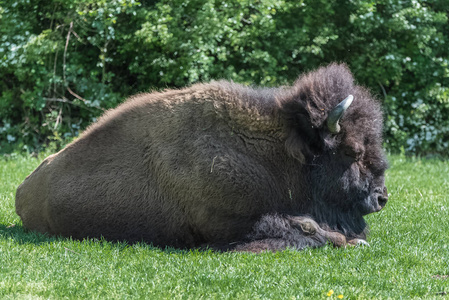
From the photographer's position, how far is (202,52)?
422 inches

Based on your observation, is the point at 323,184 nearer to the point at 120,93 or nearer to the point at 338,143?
the point at 338,143

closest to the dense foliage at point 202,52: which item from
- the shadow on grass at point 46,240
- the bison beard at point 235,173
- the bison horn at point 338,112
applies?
the bison beard at point 235,173

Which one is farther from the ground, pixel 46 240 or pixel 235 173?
pixel 235 173

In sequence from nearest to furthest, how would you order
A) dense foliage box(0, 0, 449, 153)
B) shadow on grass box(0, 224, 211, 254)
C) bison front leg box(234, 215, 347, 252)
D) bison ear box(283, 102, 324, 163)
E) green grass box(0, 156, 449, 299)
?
green grass box(0, 156, 449, 299)
bison front leg box(234, 215, 347, 252)
shadow on grass box(0, 224, 211, 254)
bison ear box(283, 102, 324, 163)
dense foliage box(0, 0, 449, 153)

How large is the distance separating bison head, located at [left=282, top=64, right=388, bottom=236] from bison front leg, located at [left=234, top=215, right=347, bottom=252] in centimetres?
19

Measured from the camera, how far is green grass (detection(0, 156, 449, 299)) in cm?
402

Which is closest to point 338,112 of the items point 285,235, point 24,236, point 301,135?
point 301,135

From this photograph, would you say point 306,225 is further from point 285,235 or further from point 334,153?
point 334,153

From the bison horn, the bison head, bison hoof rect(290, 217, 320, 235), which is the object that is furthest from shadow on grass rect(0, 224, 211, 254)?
the bison horn

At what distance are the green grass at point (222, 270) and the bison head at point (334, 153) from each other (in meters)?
0.36

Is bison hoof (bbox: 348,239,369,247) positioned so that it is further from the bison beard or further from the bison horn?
the bison horn

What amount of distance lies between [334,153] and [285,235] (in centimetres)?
83

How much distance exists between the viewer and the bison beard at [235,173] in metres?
5.14

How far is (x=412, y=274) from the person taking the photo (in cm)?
436
